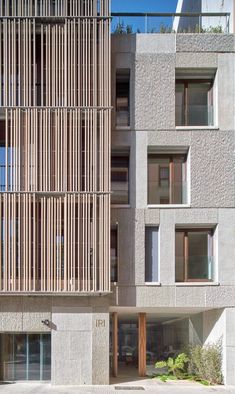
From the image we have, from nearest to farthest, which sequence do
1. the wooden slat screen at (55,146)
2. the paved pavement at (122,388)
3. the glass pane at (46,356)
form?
1. the paved pavement at (122,388)
2. the wooden slat screen at (55,146)
3. the glass pane at (46,356)

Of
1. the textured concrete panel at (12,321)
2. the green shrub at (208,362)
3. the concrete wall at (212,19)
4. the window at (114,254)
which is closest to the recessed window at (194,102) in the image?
the concrete wall at (212,19)

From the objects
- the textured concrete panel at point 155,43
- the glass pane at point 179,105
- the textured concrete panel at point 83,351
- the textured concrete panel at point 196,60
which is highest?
the textured concrete panel at point 155,43

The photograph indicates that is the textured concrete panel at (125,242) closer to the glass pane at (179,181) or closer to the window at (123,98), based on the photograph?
the glass pane at (179,181)

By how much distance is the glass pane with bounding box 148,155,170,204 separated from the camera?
15945 mm

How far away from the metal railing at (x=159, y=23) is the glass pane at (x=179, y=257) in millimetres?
8220

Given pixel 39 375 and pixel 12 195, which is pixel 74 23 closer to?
pixel 12 195

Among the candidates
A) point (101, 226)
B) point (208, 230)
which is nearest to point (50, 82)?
point (101, 226)

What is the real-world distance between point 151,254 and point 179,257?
1087mm

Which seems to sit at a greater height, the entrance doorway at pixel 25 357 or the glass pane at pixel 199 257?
the glass pane at pixel 199 257

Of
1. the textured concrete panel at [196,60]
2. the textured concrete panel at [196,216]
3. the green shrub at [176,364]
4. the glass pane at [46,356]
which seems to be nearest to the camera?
the glass pane at [46,356]

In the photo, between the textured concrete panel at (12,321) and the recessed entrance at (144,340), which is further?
the recessed entrance at (144,340)

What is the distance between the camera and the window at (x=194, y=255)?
615 inches

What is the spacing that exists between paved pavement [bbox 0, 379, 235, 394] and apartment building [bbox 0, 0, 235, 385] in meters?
0.43

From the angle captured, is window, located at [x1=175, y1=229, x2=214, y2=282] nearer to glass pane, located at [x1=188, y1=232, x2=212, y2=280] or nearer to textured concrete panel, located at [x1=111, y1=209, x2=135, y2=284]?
glass pane, located at [x1=188, y1=232, x2=212, y2=280]
